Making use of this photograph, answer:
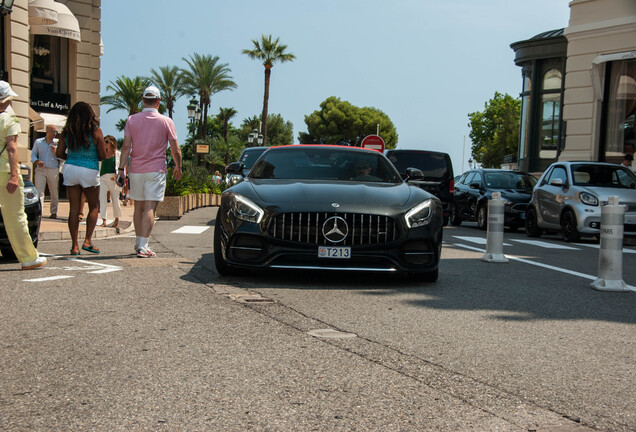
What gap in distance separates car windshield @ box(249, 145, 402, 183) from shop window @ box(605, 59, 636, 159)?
1736cm

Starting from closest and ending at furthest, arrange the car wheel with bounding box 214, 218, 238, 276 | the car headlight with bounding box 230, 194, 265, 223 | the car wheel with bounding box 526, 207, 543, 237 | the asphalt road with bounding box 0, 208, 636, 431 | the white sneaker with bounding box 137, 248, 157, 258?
1. the asphalt road with bounding box 0, 208, 636, 431
2. the car headlight with bounding box 230, 194, 265, 223
3. the car wheel with bounding box 214, 218, 238, 276
4. the white sneaker with bounding box 137, 248, 157, 258
5. the car wheel with bounding box 526, 207, 543, 237

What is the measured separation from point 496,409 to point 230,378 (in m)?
1.33

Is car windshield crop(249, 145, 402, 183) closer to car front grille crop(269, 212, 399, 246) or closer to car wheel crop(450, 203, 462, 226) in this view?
car front grille crop(269, 212, 399, 246)

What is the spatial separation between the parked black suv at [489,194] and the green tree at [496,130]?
65374 mm

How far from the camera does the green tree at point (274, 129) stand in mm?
124625

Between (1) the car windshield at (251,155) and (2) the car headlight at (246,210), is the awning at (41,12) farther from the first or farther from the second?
(2) the car headlight at (246,210)

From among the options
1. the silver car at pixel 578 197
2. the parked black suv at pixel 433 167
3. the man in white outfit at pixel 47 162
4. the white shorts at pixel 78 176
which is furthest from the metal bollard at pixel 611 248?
the man in white outfit at pixel 47 162

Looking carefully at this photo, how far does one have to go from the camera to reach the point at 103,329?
5.29m

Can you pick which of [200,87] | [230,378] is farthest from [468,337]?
[200,87]

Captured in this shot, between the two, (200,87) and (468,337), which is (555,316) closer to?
(468,337)

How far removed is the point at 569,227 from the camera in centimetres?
1656

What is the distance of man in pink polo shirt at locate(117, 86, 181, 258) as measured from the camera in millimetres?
9922

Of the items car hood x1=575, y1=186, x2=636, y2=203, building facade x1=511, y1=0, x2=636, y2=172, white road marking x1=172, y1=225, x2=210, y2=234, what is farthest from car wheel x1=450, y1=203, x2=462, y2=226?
white road marking x1=172, y1=225, x2=210, y2=234

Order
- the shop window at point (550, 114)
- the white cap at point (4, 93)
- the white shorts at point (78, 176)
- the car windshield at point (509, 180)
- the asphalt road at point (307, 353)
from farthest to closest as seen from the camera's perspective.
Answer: the shop window at point (550, 114)
the car windshield at point (509, 180)
the white shorts at point (78, 176)
the white cap at point (4, 93)
the asphalt road at point (307, 353)
